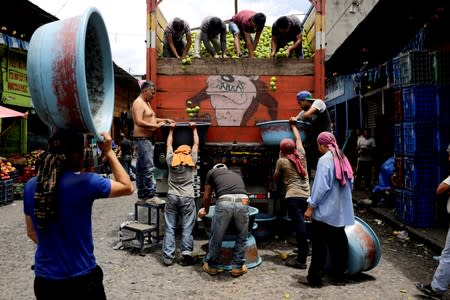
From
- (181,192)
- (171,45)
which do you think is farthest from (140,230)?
(171,45)

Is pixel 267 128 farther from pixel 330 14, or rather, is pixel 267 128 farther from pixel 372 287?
pixel 330 14

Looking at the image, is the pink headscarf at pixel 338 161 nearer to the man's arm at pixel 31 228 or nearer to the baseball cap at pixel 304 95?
the baseball cap at pixel 304 95

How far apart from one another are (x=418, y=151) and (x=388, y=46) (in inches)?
205

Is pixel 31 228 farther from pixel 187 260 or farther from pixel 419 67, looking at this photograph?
pixel 419 67

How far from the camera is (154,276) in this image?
539 centimetres

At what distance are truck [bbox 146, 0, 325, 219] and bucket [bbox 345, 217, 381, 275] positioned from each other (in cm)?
189

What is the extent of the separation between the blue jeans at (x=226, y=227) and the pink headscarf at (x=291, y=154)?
1.12m

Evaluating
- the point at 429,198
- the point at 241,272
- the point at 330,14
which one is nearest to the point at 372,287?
the point at 241,272

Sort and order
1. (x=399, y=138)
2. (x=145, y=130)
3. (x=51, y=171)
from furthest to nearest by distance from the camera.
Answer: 1. (x=399, y=138)
2. (x=145, y=130)
3. (x=51, y=171)

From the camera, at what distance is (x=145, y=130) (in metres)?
6.66

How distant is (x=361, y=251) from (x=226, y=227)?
1727 millimetres

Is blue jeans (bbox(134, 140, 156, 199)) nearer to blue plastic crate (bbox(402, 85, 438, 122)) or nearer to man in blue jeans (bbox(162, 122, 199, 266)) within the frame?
man in blue jeans (bbox(162, 122, 199, 266))

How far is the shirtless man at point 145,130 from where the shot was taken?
6480 millimetres

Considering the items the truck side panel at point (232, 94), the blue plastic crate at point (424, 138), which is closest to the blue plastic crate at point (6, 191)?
the truck side panel at point (232, 94)
